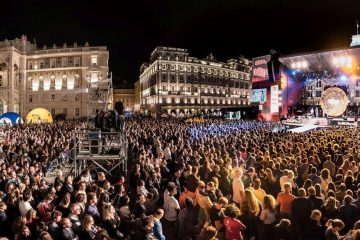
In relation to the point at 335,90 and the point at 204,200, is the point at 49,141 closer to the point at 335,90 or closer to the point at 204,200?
the point at 204,200

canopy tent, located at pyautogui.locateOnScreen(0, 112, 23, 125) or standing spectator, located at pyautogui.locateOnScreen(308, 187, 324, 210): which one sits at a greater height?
canopy tent, located at pyautogui.locateOnScreen(0, 112, 23, 125)

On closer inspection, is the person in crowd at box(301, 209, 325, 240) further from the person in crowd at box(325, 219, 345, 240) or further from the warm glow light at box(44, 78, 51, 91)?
the warm glow light at box(44, 78, 51, 91)

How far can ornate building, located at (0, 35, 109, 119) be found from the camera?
226ft

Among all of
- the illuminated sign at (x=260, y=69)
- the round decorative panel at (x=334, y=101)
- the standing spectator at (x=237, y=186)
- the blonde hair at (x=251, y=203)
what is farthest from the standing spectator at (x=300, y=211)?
the illuminated sign at (x=260, y=69)

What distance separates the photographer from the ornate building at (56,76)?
226 feet

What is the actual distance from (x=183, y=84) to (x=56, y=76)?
97.9ft

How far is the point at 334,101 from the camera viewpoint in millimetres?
28812

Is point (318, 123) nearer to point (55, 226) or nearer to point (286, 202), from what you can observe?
point (286, 202)

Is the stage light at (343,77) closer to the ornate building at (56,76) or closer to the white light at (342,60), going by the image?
the white light at (342,60)

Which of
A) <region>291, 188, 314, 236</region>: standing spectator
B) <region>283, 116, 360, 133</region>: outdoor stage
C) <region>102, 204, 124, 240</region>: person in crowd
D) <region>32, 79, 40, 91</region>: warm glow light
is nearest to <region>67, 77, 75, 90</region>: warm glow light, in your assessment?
<region>32, 79, 40, 91</region>: warm glow light

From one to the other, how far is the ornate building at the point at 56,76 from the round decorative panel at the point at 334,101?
4823 cm

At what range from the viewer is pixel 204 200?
23.3 feet

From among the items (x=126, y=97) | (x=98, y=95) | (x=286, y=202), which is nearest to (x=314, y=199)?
(x=286, y=202)

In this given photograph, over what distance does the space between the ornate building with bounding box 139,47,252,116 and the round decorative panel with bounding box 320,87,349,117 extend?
48502mm
